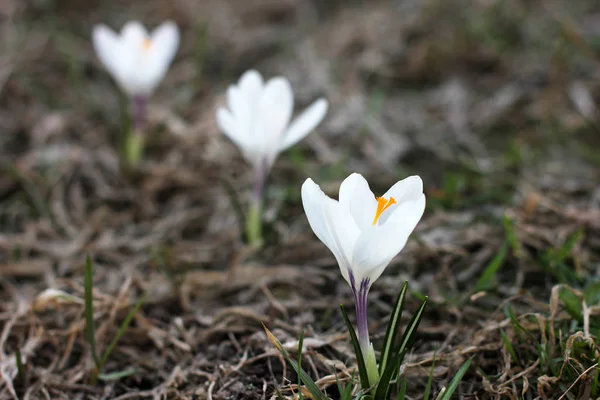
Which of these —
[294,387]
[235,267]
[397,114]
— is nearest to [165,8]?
[397,114]

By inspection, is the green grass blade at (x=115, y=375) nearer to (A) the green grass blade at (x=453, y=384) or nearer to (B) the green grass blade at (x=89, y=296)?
(B) the green grass blade at (x=89, y=296)

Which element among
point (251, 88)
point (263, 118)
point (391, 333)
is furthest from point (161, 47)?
point (391, 333)

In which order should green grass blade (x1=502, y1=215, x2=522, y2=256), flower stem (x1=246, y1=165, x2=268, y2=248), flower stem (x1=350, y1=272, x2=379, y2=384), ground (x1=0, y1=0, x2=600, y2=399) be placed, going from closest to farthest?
flower stem (x1=350, y1=272, x2=379, y2=384) < ground (x1=0, y1=0, x2=600, y2=399) < green grass blade (x1=502, y1=215, x2=522, y2=256) < flower stem (x1=246, y1=165, x2=268, y2=248)

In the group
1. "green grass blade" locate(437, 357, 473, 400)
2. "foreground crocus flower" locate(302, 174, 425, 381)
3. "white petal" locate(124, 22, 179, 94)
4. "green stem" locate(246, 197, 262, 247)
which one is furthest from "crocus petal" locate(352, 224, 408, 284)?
"white petal" locate(124, 22, 179, 94)

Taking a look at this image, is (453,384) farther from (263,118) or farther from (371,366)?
(263,118)

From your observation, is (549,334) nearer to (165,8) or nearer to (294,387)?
(294,387)

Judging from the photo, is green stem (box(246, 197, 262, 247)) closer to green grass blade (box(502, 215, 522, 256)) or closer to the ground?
the ground
